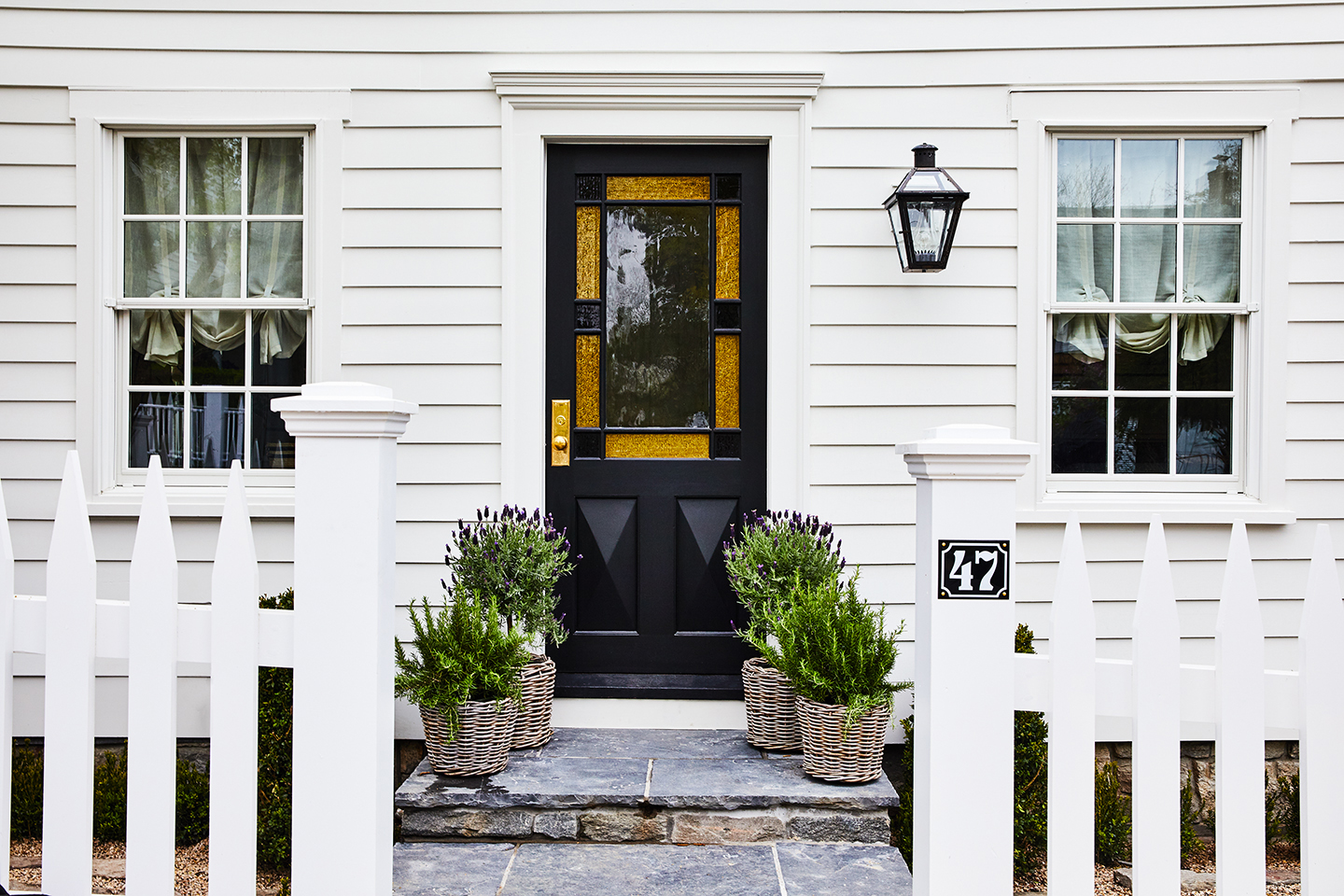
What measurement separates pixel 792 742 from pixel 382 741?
1978 mm

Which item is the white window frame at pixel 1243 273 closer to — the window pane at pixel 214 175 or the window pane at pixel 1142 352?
the window pane at pixel 1142 352

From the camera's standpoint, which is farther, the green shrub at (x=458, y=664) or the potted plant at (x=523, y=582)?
the potted plant at (x=523, y=582)

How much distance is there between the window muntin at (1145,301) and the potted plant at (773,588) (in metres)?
1.19

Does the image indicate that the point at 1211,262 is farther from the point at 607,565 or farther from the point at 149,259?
the point at 149,259

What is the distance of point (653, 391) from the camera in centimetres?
383

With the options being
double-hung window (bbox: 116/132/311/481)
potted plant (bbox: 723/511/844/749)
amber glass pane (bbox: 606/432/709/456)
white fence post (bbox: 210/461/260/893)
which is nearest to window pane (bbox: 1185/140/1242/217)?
potted plant (bbox: 723/511/844/749)

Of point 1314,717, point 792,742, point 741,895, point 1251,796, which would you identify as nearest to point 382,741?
point 741,895

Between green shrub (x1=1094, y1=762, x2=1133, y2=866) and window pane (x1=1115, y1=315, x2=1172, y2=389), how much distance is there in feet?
5.10

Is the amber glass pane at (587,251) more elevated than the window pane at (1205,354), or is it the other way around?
the amber glass pane at (587,251)

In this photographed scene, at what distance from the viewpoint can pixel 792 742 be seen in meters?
3.31

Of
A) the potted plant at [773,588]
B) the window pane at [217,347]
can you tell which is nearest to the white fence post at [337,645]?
the potted plant at [773,588]

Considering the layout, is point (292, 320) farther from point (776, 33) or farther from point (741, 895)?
point (741, 895)

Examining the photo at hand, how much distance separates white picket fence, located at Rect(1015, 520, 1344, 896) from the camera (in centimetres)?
158

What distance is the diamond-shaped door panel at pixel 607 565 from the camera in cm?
381
